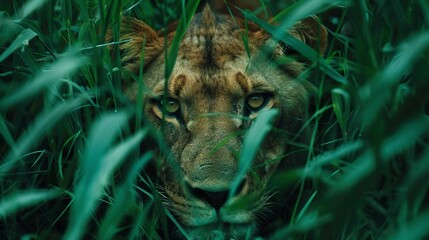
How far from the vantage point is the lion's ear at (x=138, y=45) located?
12.2ft

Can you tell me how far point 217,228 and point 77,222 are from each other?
118 centimetres

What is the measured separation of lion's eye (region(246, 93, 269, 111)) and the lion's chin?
677 millimetres

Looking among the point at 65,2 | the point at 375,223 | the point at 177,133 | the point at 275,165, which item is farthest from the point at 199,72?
the point at 375,223

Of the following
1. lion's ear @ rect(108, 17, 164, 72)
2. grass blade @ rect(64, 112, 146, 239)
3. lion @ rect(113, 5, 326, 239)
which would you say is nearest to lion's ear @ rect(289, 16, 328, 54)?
lion @ rect(113, 5, 326, 239)

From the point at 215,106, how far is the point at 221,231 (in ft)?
2.26

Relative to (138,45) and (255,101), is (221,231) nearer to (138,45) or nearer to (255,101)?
(255,101)

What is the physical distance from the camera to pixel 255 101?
366 cm

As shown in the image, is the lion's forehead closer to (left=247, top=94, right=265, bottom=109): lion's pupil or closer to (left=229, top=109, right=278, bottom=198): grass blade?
(left=247, top=94, right=265, bottom=109): lion's pupil

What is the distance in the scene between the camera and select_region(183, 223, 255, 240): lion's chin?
9.98 feet

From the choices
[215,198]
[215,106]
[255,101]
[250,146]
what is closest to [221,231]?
[215,198]

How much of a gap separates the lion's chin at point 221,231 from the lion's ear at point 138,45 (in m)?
1.06

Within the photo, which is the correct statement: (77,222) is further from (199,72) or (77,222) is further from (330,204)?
(199,72)

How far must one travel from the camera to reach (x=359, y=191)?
1.79m

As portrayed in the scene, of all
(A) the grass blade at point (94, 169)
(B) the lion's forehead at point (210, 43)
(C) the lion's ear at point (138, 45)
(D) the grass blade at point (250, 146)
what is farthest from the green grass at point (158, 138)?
(B) the lion's forehead at point (210, 43)
